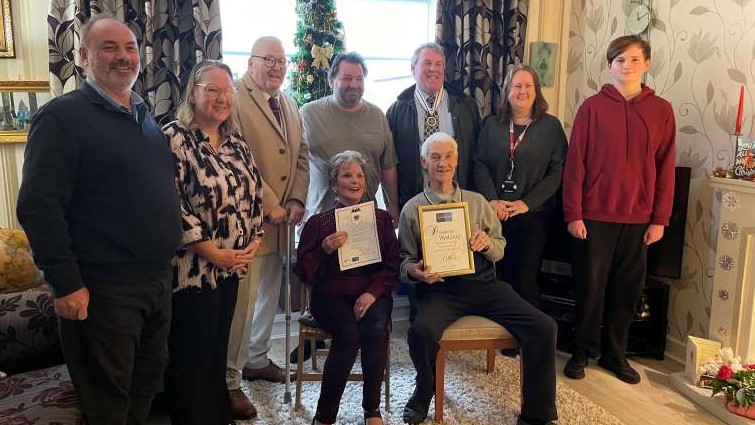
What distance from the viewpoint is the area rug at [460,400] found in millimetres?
2521

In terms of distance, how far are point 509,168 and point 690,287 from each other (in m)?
1.29

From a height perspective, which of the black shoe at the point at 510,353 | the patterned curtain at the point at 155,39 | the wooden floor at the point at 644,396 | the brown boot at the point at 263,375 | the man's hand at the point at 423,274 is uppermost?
the patterned curtain at the point at 155,39

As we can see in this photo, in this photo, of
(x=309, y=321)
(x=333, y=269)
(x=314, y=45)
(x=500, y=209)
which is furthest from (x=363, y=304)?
(x=314, y=45)

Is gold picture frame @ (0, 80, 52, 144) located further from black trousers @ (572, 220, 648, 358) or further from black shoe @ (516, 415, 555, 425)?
black trousers @ (572, 220, 648, 358)

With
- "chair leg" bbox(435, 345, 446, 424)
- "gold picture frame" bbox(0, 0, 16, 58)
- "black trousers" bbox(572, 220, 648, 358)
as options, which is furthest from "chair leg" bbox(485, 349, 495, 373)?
"gold picture frame" bbox(0, 0, 16, 58)

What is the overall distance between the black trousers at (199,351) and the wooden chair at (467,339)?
0.89 m

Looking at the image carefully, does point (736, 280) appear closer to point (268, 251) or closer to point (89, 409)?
point (268, 251)

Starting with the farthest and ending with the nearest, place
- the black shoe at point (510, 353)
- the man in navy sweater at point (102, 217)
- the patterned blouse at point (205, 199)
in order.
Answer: the black shoe at point (510, 353) → the patterned blouse at point (205, 199) → the man in navy sweater at point (102, 217)

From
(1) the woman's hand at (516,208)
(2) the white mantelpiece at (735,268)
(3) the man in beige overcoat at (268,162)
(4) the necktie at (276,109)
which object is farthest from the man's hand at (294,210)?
(2) the white mantelpiece at (735,268)

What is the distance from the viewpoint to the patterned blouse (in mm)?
1970

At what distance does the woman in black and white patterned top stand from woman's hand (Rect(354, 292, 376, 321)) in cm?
51

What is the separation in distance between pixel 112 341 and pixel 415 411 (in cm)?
131

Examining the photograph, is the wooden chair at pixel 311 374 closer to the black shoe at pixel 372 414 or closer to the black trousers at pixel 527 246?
the black shoe at pixel 372 414

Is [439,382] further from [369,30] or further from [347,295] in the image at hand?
[369,30]
